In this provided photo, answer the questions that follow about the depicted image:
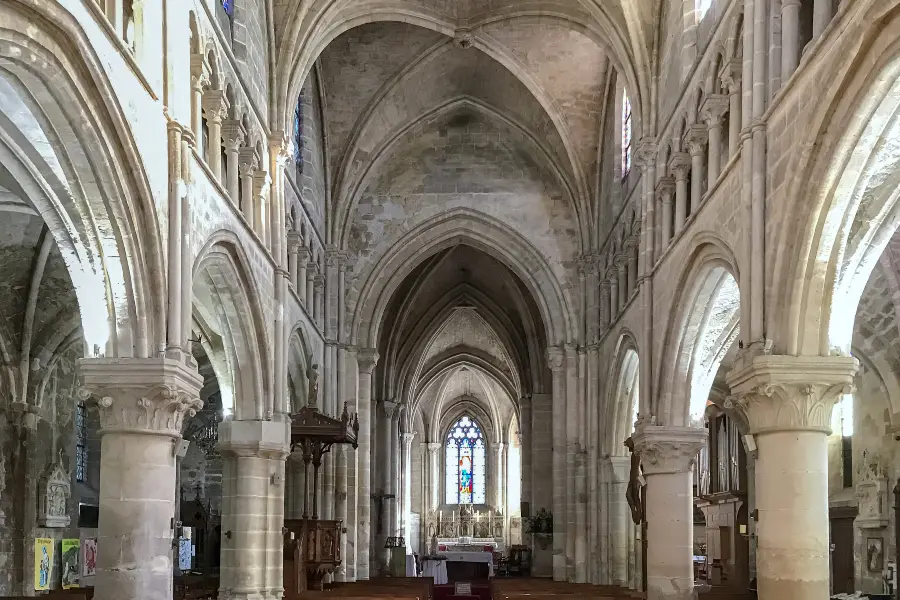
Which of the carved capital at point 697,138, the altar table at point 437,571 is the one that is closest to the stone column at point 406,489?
the altar table at point 437,571

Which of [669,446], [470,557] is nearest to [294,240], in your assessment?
[669,446]

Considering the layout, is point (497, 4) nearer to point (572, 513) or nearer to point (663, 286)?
point (663, 286)

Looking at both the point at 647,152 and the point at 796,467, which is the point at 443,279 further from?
the point at 796,467

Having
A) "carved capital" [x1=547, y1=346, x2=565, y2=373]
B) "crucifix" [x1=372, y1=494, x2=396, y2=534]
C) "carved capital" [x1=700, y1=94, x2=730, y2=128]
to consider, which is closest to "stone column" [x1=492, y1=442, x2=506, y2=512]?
"crucifix" [x1=372, y1=494, x2=396, y2=534]

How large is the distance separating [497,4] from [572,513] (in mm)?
11661

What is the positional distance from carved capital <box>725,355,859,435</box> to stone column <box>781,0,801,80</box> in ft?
9.39

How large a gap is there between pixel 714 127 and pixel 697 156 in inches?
38.6

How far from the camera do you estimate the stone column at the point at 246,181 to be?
16016mm

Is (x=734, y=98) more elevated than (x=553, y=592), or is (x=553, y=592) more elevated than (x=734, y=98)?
(x=734, y=98)

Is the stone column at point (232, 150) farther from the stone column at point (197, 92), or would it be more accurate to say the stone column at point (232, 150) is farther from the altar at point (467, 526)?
the altar at point (467, 526)

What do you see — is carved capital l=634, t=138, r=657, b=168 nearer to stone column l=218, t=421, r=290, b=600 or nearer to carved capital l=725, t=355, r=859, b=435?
stone column l=218, t=421, r=290, b=600

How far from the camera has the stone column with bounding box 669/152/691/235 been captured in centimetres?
1594

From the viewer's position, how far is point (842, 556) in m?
19.5

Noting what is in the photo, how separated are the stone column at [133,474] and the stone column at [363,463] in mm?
15803
